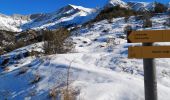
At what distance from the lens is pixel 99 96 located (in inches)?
289

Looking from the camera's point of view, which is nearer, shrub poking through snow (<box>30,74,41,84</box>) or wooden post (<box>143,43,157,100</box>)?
wooden post (<box>143,43,157,100</box>)

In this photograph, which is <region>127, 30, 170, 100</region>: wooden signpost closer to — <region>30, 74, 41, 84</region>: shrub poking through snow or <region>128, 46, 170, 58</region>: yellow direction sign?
<region>128, 46, 170, 58</region>: yellow direction sign

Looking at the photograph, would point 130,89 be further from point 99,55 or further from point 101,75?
point 99,55

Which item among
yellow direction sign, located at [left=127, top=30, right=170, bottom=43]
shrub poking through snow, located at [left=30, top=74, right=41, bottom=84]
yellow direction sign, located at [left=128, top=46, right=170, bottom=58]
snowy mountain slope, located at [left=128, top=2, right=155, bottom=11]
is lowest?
shrub poking through snow, located at [left=30, top=74, right=41, bottom=84]

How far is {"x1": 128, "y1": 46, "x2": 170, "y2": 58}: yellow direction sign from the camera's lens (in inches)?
193

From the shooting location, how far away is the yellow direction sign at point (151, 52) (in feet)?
16.1

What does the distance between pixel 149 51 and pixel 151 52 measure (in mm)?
28

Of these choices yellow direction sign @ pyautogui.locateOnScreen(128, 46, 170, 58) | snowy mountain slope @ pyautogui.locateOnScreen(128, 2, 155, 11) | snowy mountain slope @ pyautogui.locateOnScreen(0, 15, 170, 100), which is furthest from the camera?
snowy mountain slope @ pyautogui.locateOnScreen(128, 2, 155, 11)

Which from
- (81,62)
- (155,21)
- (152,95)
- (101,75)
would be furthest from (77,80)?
(155,21)

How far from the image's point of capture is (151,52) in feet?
16.2

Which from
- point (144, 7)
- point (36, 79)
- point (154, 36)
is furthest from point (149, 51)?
point (144, 7)

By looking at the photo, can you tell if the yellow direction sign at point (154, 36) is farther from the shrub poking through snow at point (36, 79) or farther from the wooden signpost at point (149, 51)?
the shrub poking through snow at point (36, 79)

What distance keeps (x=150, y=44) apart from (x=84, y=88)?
3090mm

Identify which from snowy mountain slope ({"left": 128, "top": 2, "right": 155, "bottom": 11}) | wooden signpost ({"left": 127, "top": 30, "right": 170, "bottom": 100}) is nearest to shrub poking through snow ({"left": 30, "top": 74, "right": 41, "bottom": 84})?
wooden signpost ({"left": 127, "top": 30, "right": 170, "bottom": 100})
